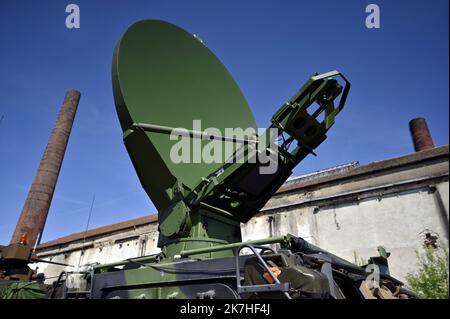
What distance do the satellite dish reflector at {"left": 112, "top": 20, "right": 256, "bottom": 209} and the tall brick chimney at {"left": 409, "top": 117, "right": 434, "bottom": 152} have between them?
46.7 feet

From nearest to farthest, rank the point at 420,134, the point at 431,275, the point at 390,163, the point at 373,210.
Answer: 1. the point at 431,275
2. the point at 373,210
3. the point at 390,163
4. the point at 420,134

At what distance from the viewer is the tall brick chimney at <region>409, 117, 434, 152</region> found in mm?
18114

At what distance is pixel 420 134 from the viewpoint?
1858 cm

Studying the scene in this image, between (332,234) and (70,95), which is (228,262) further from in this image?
(70,95)

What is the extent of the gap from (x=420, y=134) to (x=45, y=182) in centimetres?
1921

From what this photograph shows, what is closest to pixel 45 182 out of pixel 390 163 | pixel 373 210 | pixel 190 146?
pixel 190 146

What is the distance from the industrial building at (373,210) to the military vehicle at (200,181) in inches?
310

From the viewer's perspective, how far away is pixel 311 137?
5430mm

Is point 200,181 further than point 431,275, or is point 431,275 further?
point 431,275

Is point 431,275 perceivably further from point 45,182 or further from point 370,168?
point 45,182

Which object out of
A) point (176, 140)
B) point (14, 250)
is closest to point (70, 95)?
point (14, 250)

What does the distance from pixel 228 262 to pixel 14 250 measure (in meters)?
9.98

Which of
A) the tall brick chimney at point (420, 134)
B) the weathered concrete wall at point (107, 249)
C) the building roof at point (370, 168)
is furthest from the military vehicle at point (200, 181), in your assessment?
the tall brick chimney at point (420, 134)

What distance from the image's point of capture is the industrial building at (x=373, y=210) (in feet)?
41.0
